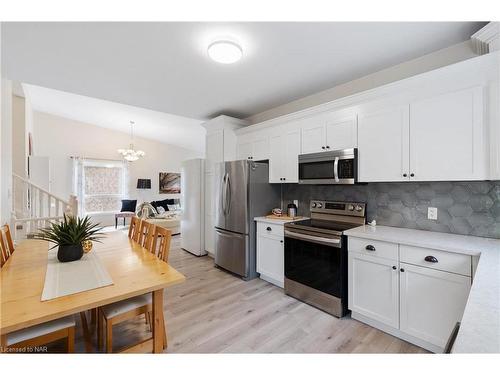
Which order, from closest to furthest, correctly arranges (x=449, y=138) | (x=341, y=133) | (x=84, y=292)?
(x=84, y=292) < (x=449, y=138) < (x=341, y=133)

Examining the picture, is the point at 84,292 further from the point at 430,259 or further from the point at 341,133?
the point at 341,133

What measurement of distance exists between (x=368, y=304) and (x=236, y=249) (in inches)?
68.2

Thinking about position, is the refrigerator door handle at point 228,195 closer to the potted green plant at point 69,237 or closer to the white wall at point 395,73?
the white wall at point 395,73

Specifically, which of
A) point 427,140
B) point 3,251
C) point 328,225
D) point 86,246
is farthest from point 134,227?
point 427,140

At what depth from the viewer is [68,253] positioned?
170 centimetres

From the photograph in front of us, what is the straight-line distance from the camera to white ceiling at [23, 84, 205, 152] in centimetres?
513

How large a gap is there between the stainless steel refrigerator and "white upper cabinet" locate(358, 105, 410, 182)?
1338 millimetres

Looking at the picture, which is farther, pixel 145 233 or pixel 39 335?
pixel 145 233

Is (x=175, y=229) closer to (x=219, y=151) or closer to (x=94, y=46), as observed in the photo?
(x=219, y=151)

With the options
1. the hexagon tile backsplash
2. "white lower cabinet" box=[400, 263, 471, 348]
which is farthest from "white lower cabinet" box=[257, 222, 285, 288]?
"white lower cabinet" box=[400, 263, 471, 348]

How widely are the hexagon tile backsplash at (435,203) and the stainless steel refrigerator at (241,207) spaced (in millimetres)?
954

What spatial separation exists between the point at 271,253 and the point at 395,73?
2410mm

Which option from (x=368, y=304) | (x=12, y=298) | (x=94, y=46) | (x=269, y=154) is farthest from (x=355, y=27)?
(x=12, y=298)
